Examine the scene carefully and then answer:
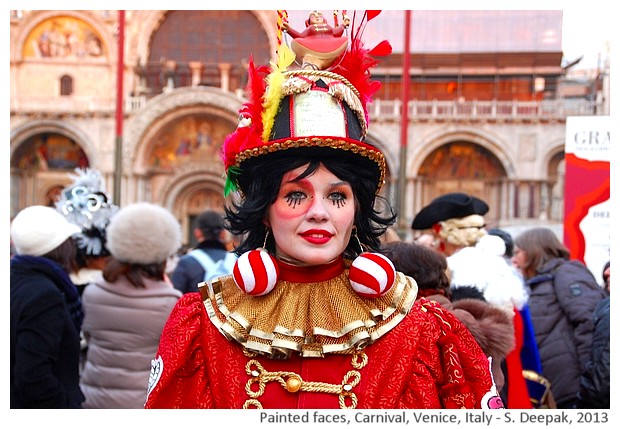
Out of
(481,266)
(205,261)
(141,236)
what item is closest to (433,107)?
(205,261)

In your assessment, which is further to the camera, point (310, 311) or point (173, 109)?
point (173, 109)

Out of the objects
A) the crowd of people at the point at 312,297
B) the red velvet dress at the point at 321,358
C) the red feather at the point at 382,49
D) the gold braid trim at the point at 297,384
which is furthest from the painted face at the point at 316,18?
the gold braid trim at the point at 297,384

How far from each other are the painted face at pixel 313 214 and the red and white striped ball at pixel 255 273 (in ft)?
0.27

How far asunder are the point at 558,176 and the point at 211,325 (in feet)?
84.0

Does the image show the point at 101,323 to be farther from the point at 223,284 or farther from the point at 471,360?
the point at 471,360

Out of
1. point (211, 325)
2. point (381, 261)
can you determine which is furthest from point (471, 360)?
point (211, 325)

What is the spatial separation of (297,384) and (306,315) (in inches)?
8.8

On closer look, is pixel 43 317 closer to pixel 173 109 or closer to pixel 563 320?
pixel 563 320

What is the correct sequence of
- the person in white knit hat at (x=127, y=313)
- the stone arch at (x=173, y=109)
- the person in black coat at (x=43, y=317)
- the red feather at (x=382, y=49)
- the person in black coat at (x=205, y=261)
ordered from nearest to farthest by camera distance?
the red feather at (x=382, y=49) → the person in black coat at (x=43, y=317) → the person in white knit hat at (x=127, y=313) → the person in black coat at (x=205, y=261) → the stone arch at (x=173, y=109)

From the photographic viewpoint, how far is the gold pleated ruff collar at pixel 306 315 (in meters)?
2.09

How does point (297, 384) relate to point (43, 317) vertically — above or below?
above

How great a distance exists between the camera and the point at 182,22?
2777 cm

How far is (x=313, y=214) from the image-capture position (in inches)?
82.6

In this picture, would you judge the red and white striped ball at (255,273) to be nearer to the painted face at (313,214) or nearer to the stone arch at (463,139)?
the painted face at (313,214)
